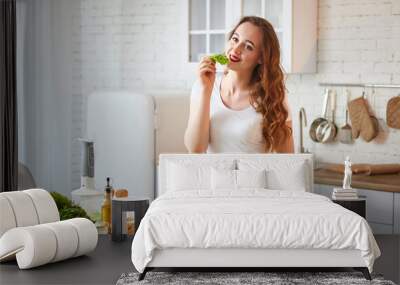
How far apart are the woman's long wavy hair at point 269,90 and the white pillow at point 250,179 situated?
82cm

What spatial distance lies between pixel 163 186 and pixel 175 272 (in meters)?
1.27

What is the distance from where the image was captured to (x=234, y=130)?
23.3 feet

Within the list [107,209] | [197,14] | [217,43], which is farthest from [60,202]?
[197,14]

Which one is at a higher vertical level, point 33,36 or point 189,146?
point 33,36

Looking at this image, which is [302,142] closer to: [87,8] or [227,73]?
[227,73]

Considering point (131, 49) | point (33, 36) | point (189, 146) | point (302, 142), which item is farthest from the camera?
point (131, 49)

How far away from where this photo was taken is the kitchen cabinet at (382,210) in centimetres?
660

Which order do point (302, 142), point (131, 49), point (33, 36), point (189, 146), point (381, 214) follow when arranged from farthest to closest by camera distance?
point (131, 49) → point (33, 36) → point (302, 142) → point (189, 146) → point (381, 214)

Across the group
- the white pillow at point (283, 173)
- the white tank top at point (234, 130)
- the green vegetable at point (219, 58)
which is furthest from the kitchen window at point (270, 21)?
the white pillow at point (283, 173)

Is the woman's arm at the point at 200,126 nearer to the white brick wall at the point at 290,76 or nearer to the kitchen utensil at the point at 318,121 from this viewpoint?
the white brick wall at the point at 290,76

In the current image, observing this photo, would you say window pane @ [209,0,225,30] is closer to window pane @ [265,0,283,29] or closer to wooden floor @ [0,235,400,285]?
window pane @ [265,0,283,29]

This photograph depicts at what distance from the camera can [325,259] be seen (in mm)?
5344

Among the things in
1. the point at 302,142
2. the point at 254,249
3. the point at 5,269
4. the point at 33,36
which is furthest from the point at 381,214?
the point at 33,36

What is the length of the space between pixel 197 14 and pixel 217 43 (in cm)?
35
